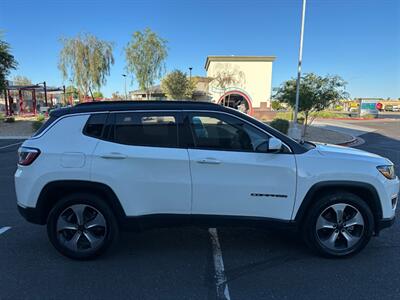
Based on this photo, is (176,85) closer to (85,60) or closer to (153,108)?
(85,60)

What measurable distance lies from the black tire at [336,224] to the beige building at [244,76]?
39.3 m

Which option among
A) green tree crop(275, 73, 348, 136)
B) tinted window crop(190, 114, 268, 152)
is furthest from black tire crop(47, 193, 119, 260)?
green tree crop(275, 73, 348, 136)

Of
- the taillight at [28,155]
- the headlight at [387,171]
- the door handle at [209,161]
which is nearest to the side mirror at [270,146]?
the door handle at [209,161]

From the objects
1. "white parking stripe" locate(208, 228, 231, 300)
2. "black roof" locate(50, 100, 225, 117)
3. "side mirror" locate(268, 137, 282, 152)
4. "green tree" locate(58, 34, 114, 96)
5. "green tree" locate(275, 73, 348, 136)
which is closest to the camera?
"white parking stripe" locate(208, 228, 231, 300)

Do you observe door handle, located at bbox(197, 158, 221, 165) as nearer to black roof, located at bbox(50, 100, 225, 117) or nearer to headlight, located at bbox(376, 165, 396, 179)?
black roof, located at bbox(50, 100, 225, 117)

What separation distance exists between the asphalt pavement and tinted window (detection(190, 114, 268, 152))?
51.5 inches

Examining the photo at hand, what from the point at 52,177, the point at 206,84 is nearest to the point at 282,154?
the point at 52,177

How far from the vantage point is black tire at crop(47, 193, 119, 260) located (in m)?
3.54

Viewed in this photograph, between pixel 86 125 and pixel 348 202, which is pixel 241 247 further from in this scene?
pixel 86 125

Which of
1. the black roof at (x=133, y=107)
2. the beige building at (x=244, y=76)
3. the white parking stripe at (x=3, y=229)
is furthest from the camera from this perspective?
the beige building at (x=244, y=76)

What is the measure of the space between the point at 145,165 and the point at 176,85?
33827 millimetres

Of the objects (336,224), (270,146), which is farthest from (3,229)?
(336,224)

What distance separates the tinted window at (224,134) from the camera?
3.52 m

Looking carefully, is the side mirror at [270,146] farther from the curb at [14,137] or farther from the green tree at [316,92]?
the curb at [14,137]
